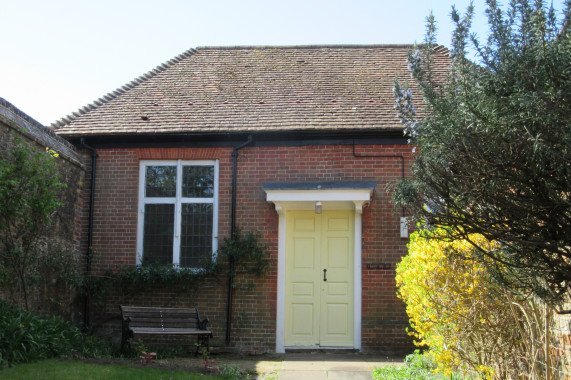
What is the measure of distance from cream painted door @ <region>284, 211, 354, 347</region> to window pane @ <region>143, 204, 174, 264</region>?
2145 mm

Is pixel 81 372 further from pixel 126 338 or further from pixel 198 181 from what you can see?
pixel 198 181

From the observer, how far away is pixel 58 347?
786 cm

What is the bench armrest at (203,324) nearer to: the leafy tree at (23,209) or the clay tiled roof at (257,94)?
the leafy tree at (23,209)

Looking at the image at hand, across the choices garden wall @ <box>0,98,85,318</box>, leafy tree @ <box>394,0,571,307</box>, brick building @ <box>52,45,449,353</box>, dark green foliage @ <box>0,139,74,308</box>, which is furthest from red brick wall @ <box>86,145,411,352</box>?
leafy tree @ <box>394,0,571,307</box>

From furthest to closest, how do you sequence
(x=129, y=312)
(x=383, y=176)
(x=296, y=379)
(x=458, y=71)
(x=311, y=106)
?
(x=311, y=106) → (x=383, y=176) → (x=129, y=312) → (x=296, y=379) → (x=458, y=71)

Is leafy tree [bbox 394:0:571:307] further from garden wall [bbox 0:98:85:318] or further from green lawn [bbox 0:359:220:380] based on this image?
garden wall [bbox 0:98:85:318]

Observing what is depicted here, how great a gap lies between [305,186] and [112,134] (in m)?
3.69

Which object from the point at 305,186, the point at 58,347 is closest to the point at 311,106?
the point at 305,186

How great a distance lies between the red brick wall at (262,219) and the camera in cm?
997

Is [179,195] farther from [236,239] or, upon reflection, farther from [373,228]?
[373,228]

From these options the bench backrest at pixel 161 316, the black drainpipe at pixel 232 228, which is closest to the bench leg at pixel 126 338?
the bench backrest at pixel 161 316

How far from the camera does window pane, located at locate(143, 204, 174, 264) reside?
10.4 m

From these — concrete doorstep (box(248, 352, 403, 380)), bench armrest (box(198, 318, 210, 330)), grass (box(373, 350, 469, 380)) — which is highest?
bench armrest (box(198, 318, 210, 330))

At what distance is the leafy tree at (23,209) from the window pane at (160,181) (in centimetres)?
212
